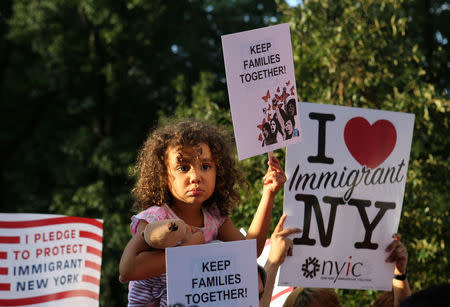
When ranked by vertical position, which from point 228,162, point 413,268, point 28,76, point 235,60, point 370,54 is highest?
point 28,76

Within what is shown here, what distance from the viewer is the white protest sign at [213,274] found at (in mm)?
2066

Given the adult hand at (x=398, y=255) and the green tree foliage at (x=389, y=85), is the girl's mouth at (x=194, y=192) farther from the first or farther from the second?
the green tree foliage at (x=389, y=85)

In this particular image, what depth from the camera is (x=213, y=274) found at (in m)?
2.12

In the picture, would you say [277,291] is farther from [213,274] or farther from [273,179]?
[213,274]

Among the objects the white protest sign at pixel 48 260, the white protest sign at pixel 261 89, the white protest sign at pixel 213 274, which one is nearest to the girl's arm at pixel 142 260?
the white protest sign at pixel 213 274

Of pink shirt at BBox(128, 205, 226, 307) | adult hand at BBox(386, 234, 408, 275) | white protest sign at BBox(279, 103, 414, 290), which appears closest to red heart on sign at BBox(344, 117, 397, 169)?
white protest sign at BBox(279, 103, 414, 290)

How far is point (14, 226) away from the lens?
3709 millimetres

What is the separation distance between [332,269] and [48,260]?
4.93 feet

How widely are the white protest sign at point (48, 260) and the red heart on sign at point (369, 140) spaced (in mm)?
1463

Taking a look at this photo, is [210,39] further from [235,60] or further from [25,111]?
[235,60]

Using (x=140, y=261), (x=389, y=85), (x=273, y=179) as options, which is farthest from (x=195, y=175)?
(x=389, y=85)

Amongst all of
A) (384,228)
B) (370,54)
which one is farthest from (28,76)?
(384,228)

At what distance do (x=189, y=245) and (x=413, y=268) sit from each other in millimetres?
3094

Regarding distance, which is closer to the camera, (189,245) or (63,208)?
(189,245)
